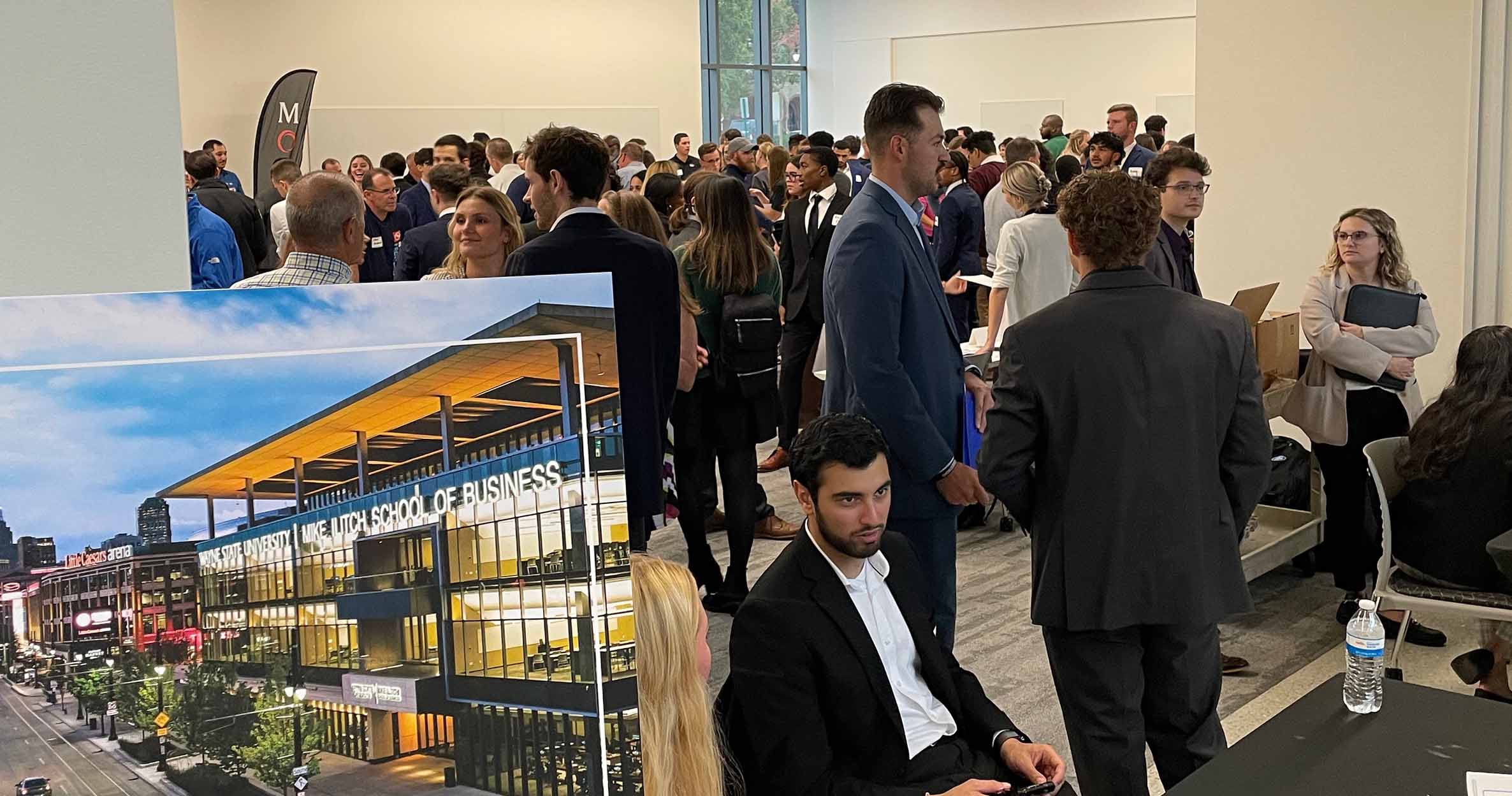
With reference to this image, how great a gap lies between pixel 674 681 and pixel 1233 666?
301cm

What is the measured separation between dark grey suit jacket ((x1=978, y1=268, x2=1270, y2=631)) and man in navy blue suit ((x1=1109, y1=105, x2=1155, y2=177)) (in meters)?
7.46

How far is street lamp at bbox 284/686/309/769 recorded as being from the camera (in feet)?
3.59

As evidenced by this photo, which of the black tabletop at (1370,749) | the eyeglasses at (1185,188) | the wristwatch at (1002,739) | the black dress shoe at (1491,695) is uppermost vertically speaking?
the eyeglasses at (1185,188)

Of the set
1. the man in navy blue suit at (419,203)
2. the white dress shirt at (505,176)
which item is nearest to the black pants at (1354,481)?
the man in navy blue suit at (419,203)

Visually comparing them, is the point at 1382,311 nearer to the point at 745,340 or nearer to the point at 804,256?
the point at 745,340

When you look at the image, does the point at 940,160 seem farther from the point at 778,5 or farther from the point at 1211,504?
the point at 778,5

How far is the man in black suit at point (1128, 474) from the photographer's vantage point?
2520 mm

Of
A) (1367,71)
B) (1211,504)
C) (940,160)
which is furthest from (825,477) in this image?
(1367,71)

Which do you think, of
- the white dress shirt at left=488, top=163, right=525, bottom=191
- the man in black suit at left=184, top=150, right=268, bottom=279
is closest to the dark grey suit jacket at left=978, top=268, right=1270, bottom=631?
the man in black suit at left=184, top=150, right=268, bottom=279

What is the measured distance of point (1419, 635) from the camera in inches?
171

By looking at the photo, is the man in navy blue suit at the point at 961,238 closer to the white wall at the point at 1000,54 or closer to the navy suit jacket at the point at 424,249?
the navy suit jacket at the point at 424,249

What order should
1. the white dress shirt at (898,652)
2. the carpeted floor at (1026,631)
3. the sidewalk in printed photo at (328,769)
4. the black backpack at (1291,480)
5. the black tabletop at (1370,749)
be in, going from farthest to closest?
the black backpack at (1291,480) < the carpeted floor at (1026,631) < the white dress shirt at (898,652) < the black tabletop at (1370,749) < the sidewalk in printed photo at (328,769)

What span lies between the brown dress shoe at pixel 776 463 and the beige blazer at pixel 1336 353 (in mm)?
2746

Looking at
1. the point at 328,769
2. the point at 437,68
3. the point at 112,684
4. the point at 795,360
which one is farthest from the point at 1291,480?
the point at 437,68
